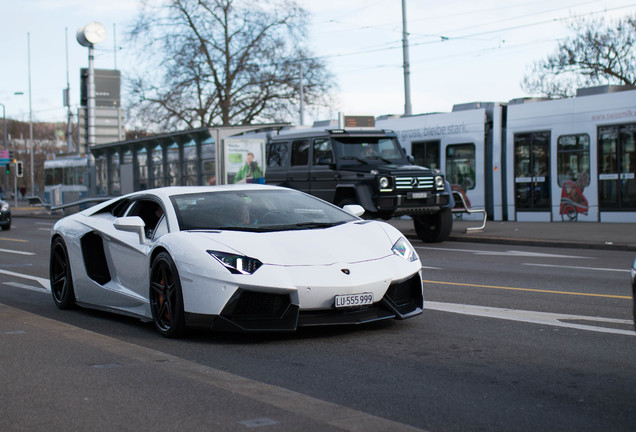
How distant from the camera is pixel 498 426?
407cm

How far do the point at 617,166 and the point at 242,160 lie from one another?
11893mm

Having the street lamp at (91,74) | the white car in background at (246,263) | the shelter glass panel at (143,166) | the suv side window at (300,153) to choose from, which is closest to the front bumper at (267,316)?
the white car in background at (246,263)

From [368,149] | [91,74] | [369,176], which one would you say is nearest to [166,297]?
[369,176]

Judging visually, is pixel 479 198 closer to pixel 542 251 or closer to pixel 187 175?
pixel 542 251

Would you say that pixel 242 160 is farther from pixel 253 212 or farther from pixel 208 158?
pixel 253 212

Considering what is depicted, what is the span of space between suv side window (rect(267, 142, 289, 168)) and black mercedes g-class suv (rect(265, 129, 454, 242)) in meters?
0.02

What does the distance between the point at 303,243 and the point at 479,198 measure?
19.3 metres

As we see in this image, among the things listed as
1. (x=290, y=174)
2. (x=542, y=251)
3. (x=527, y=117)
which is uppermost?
(x=527, y=117)

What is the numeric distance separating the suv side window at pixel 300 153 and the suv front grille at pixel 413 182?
2.53 meters

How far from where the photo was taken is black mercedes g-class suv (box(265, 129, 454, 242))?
56.1 feet

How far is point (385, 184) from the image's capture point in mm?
16938

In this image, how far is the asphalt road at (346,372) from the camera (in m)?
→ 4.28

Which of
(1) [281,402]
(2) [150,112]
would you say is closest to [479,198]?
(1) [281,402]

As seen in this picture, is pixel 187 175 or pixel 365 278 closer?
pixel 365 278
